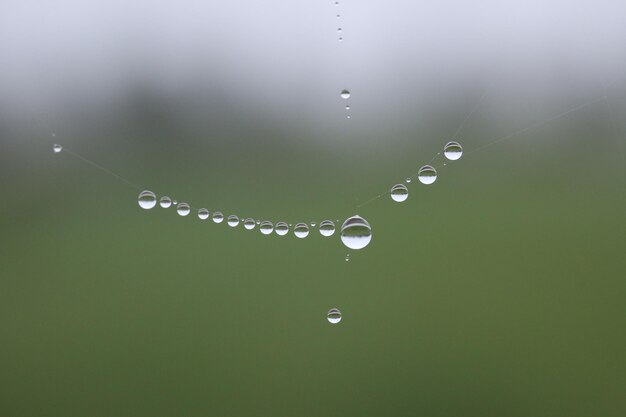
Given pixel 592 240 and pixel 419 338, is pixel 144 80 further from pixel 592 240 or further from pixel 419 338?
pixel 592 240

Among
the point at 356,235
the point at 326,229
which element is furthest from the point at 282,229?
the point at 356,235

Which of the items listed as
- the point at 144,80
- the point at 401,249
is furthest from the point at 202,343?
the point at 144,80

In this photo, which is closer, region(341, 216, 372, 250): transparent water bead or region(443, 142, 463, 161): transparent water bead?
region(341, 216, 372, 250): transparent water bead

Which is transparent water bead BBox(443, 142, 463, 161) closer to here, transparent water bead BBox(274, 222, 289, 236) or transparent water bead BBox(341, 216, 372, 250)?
transparent water bead BBox(341, 216, 372, 250)

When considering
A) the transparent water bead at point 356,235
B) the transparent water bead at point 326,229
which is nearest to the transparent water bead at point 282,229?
the transparent water bead at point 326,229

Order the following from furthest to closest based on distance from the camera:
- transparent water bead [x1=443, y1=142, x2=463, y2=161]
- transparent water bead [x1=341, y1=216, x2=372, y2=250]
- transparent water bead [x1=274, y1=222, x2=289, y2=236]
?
1. transparent water bead [x1=274, y1=222, x2=289, y2=236]
2. transparent water bead [x1=443, y1=142, x2=463, y2=161]
3. transparent water bead [x1=341, y1=216, x2=372, y2=250]

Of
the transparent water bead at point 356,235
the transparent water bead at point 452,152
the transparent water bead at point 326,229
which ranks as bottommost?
the transparent water bead at point 356,235

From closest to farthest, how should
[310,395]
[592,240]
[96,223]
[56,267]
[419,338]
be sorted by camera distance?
1. [310,395]
2. [419,338]
3. [592,240]
4. [56,267]
5. [96,223]

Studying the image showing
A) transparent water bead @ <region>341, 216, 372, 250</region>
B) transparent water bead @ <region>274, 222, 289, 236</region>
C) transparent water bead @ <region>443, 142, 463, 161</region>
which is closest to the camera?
transparent water bead @ <region>341, 216, 372, 250</region>

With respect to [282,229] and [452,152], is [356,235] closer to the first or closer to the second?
[452,152]

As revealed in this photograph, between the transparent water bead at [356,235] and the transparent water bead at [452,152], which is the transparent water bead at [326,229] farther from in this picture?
the transparent water bead at [452,152]

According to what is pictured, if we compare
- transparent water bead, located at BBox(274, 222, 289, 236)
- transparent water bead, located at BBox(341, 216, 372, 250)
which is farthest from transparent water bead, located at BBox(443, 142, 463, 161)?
transparent water bead, located at BBox(274, 222, 289, 236)
